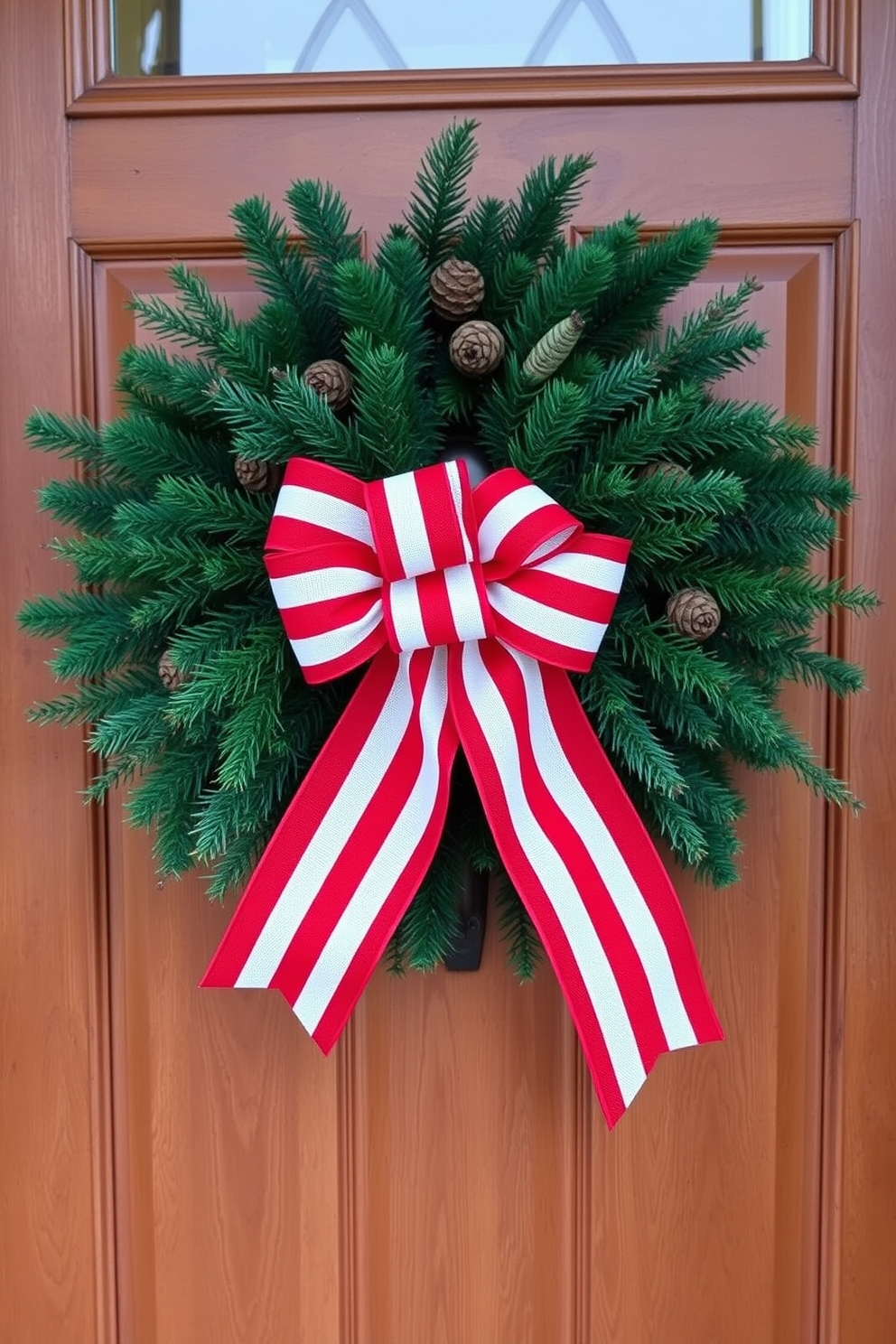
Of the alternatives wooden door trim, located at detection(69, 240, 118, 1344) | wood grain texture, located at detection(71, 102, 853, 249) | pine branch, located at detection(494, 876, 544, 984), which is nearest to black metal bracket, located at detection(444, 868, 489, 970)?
pine branch, located at detection(494, 876, 544, 984)

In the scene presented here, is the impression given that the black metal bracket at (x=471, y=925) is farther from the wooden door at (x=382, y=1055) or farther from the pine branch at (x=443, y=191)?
the pine branch at (x=443, y=191)

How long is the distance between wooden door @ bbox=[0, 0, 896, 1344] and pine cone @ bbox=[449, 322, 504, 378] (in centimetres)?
22

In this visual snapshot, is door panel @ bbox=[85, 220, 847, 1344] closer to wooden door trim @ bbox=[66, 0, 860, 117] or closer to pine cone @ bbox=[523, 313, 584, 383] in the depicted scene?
pine cone @ bbox=[523, 313, 584, 383]

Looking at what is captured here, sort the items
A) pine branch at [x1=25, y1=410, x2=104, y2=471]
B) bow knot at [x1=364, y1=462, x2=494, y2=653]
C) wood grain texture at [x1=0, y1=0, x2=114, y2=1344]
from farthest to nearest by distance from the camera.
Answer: wood grain texture at [x1=0, y1=0, x2=114, y2=1344] < pine branch at [x1=25, y1=410, x2=104, y2=471] < bow knot at [x1=364, y1=462, x2=494, y2=653]

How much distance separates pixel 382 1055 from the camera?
2.30ft

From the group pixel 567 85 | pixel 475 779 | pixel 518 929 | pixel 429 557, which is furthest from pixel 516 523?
pixel 567 85

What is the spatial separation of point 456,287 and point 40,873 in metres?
0.55

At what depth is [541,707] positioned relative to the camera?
534 millimetres

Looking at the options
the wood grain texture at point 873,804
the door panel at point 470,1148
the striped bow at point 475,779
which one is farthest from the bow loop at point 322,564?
the wood grain texture at point 873,804

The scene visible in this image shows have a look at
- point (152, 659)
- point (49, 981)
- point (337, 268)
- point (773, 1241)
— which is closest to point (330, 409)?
point (337, 268)

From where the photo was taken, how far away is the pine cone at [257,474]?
52 centimetres

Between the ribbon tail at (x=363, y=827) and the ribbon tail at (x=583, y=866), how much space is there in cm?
3

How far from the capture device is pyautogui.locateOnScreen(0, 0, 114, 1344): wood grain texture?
2.18 ft

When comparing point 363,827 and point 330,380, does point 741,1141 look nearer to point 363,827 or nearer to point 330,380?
point 363,827
